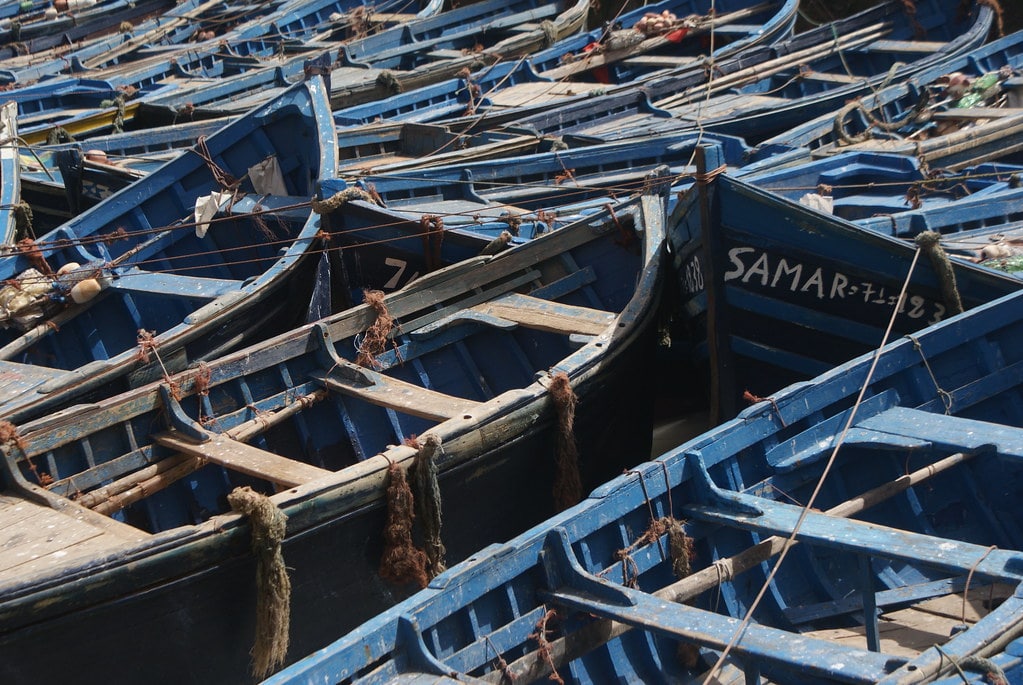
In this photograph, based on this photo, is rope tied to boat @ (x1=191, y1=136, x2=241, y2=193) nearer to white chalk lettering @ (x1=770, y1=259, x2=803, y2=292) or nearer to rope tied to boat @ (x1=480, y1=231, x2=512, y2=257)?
rope tied to boat @ (x1=480, y1=231, x2=512, y2=257)

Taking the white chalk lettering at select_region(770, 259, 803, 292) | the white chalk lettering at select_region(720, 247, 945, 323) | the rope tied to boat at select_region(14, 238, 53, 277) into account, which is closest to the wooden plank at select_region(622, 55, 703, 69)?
the white chalk lettering at select_region(720, 247, 945, 323)

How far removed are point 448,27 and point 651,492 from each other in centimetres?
1372

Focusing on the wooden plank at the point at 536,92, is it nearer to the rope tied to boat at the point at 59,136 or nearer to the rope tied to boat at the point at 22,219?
the rope tied to boat at the point at 59,136

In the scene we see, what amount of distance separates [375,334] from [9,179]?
5566mm

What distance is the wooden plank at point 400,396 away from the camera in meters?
7.13

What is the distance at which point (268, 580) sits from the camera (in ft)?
19.6

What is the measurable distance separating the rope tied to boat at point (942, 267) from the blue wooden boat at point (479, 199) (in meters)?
1.82

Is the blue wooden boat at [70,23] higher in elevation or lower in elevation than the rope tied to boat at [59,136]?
higher

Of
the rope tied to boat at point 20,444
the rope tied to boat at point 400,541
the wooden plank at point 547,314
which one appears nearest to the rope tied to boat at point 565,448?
the wooden plank at point 547,314

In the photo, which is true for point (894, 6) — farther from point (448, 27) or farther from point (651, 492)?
point (651, 492)

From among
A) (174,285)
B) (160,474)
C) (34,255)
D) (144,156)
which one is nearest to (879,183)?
(174,285)

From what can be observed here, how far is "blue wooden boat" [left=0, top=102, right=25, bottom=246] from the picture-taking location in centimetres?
1098

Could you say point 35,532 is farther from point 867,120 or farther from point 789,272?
point 867,120

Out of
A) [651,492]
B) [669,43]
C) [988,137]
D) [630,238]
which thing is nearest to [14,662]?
[651,492]
